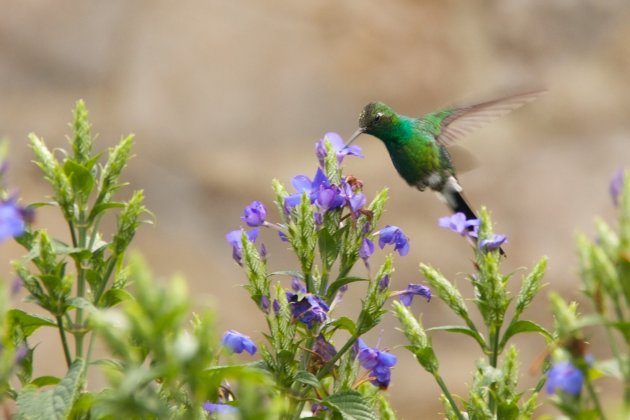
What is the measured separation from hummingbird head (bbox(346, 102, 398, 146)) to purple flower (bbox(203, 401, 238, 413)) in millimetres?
1207

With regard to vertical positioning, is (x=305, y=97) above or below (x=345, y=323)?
above

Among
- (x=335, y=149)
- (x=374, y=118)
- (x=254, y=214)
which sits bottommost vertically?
(x=254, y=214)

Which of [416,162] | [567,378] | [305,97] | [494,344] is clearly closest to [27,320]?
[494,344]

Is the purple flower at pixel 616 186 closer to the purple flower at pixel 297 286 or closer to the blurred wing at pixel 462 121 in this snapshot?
the purple flower at pixel 297 286

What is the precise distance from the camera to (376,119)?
2.42 metres

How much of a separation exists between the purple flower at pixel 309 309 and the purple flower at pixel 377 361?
0.10m

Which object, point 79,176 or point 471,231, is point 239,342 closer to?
point 79,176

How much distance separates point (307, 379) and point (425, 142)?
1.36 m

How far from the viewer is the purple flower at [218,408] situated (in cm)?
121

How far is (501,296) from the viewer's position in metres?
1.39

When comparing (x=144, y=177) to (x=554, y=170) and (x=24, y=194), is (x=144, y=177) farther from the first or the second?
(x=554, y=170)

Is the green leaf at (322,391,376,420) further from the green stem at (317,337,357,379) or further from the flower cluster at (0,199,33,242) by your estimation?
the flower cluster at (0,199,33,242)

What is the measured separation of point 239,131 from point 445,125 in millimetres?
1710

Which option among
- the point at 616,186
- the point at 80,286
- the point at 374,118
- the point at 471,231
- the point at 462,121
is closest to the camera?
the point at 616,186
